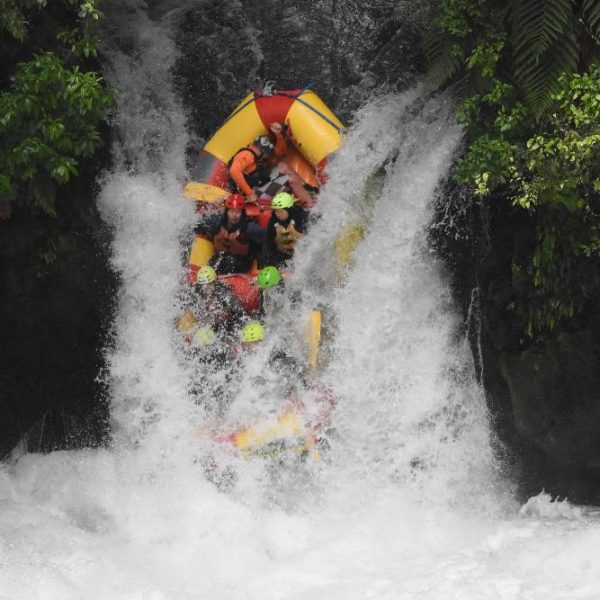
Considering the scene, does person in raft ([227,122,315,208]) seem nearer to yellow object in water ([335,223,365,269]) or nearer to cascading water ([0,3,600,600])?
cascading water ([0,3,600,600])

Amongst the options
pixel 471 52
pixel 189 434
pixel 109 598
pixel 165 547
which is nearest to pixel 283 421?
pixel 189 434

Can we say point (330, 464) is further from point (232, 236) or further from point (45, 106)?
A: point (45, 106)

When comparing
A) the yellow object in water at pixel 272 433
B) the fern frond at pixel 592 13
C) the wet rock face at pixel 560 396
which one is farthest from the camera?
the yellow object in water at pixel 272 433

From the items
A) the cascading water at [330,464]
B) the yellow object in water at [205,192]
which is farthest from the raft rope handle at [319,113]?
the yellow object in water at [205,192]

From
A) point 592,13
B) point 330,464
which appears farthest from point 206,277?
point 592,13

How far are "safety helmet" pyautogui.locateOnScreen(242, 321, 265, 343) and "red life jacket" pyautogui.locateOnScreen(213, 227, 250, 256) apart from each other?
84cm

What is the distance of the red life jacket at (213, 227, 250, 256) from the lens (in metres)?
7.41

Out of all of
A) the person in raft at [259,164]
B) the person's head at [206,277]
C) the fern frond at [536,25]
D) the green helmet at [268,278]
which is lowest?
the green helmet at [268,278]

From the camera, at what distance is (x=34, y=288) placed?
7.11 meters

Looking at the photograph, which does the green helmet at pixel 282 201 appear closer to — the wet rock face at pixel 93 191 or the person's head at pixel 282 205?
the person's head at pixel 282 205

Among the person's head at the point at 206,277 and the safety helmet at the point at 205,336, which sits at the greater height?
the person's head at the point at 206,277

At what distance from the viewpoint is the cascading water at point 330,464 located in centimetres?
566

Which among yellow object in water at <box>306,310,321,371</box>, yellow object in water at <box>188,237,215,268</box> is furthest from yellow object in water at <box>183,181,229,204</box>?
yellow object in water at <box>306,310,321,371</box>

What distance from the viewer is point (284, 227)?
23.6 ft
